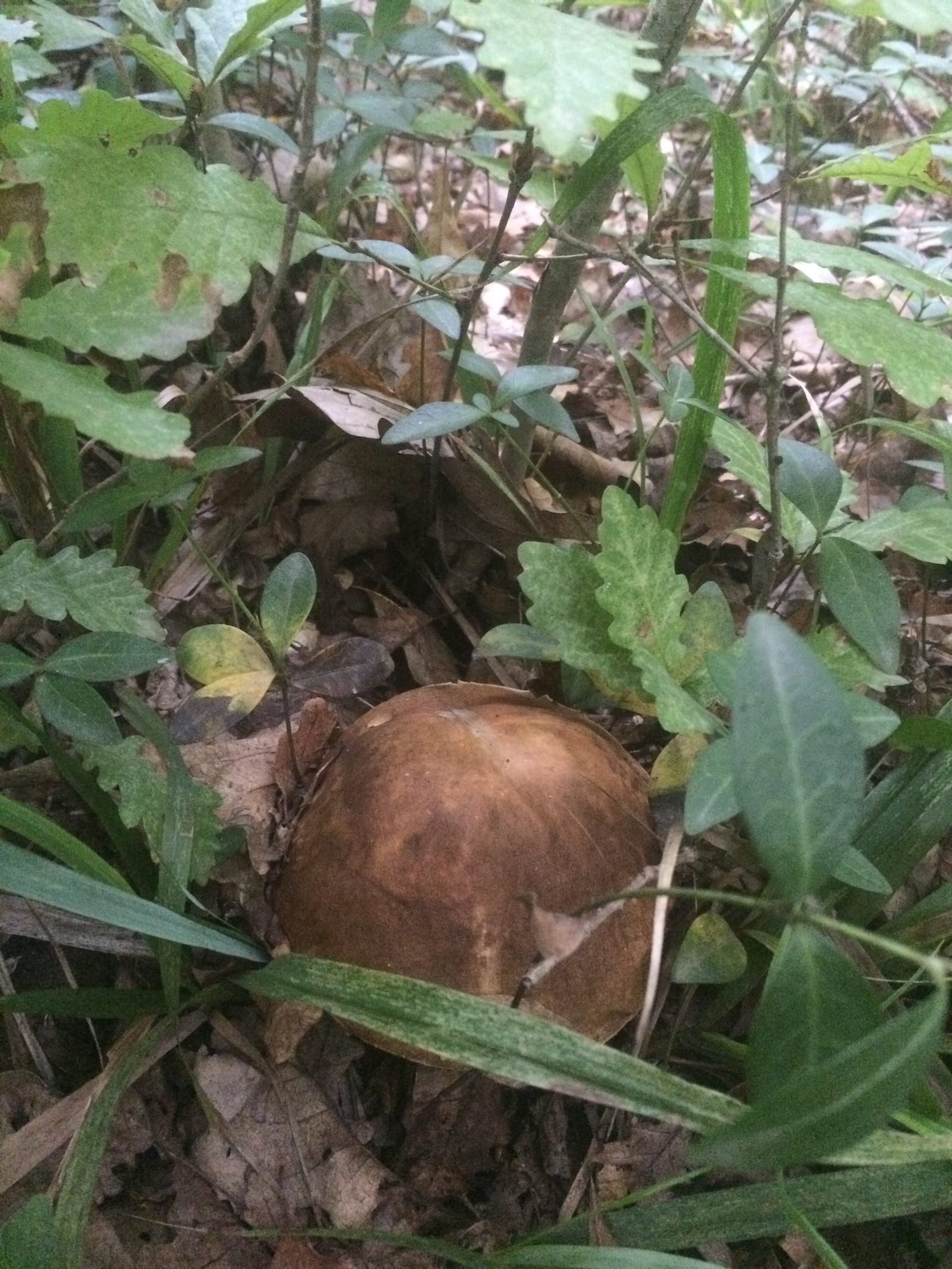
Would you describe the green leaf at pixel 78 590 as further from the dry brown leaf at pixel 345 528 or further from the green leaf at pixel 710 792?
the green leaf at pixel 710 792

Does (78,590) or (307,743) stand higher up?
(78,590)

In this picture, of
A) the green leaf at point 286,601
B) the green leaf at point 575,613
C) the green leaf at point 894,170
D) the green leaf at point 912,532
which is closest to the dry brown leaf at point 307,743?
the green leaf at point 286,601

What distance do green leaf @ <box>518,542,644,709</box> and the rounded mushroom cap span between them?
10cm

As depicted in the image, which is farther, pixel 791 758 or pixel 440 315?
pixel 440 315

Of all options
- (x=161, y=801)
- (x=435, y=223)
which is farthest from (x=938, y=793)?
(x=435, y=223)

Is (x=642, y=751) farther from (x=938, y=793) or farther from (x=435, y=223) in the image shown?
(x=435, y=223)

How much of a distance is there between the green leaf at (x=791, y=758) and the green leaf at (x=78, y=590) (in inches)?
32.5

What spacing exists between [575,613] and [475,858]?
0.39 m

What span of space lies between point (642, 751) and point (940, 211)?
284 cm

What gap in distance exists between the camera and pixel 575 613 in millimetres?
1277

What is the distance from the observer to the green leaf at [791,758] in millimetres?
665

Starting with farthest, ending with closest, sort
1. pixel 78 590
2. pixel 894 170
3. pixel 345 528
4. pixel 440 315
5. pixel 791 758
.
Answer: pixel 345 528 < pixel 440 315 < pixel 894 170 < pixel 78 590 < pixel 791 758

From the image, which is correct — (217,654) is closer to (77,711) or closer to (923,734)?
(77,711)

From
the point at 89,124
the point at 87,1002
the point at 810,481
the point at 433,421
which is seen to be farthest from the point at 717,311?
the point at 87,1002
